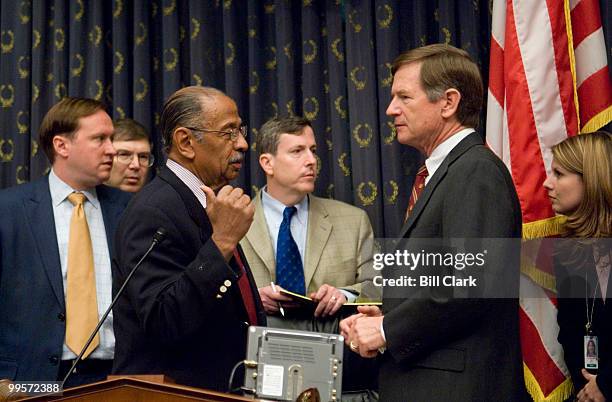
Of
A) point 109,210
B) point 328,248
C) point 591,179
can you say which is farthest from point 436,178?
point 109,210

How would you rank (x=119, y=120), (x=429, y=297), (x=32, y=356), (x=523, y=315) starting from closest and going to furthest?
(x=429, y=297), (x=32, y=356), (x=523, y=315), (x=119, y=120)

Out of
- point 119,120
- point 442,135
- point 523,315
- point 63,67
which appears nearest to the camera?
point 442,135

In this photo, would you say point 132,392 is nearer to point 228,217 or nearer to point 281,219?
point 228,217

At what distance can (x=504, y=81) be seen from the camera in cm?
418

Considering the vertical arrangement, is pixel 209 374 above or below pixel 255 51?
below

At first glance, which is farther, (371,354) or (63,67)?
(63,67)

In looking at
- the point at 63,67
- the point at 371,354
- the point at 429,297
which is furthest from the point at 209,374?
the point at 63,67

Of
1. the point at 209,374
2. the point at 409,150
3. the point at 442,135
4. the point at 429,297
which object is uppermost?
the point at 409,150

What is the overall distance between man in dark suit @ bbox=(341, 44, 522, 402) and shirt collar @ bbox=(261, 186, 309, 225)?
1.67 m

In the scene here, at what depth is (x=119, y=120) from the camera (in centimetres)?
477

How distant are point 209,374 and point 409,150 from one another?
2.33 metres

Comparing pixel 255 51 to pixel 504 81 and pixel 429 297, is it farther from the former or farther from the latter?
pixel 429 297

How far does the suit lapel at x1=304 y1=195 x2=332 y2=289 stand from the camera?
4.40 metres

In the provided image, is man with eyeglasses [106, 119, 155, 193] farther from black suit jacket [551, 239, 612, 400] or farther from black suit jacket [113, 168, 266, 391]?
black suit jacket [551, 239, 612, 400]
